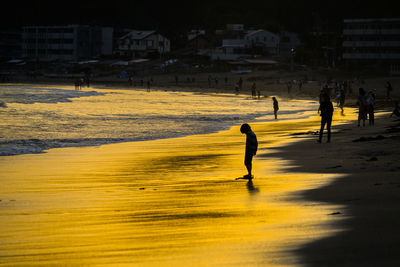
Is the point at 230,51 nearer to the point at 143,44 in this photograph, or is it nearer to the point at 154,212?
the point at 143,44

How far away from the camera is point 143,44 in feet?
473

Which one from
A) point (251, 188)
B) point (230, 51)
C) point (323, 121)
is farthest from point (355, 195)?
point (230, 51)

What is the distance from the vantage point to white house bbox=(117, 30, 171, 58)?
469 ft

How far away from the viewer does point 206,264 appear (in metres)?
5.89

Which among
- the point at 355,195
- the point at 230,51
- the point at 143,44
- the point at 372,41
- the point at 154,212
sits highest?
the point at 143,44

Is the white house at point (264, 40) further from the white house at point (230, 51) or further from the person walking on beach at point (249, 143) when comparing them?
the person walking on beach at point (249, 143)

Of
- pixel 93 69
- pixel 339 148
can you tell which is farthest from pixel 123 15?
pixel 339 148

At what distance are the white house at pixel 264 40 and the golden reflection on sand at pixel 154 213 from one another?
11671 centimetres

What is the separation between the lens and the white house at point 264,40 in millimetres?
130500

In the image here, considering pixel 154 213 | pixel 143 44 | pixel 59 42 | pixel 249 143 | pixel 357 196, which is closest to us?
pixel 154 213

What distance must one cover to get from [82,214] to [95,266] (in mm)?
2722

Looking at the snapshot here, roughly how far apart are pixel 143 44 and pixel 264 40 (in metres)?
30.5

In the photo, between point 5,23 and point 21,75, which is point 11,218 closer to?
point 21,75

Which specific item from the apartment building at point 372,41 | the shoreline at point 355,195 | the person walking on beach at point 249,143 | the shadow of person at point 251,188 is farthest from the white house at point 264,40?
the shadow of person at point 251,188
